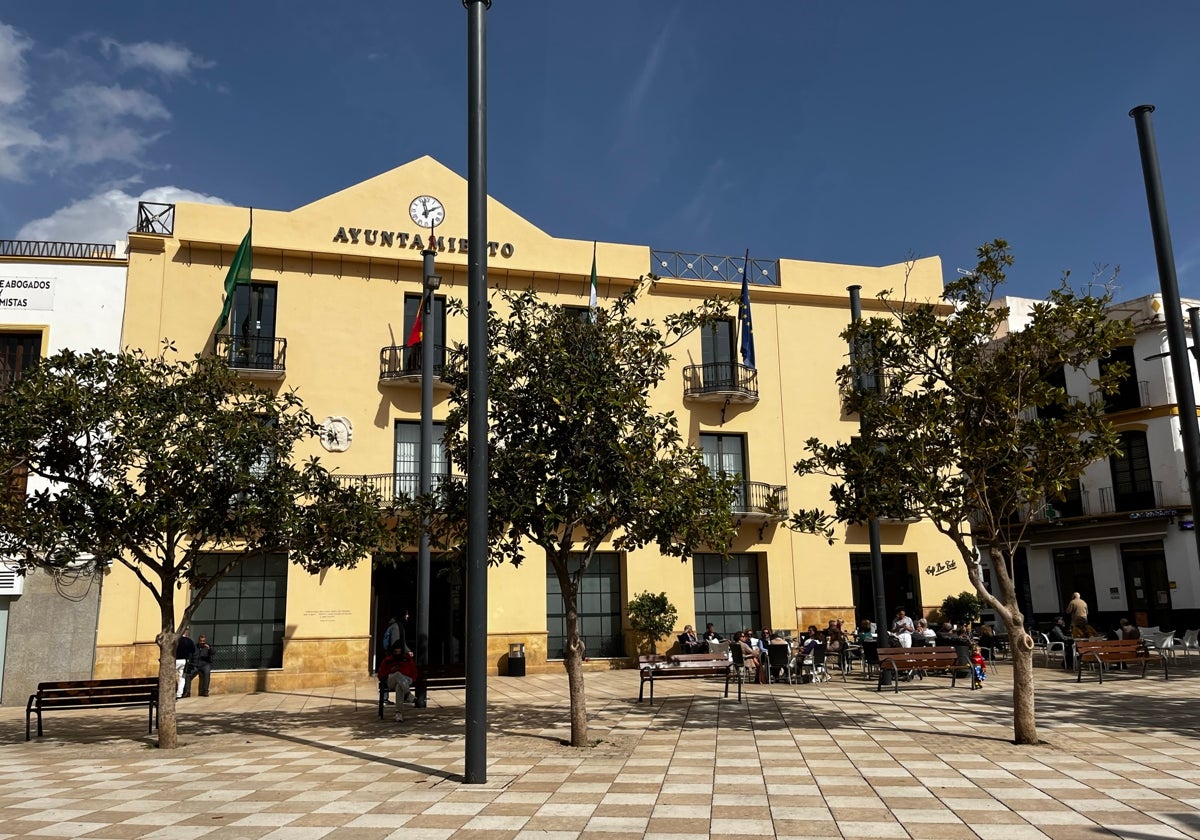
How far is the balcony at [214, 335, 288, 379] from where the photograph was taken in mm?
20453

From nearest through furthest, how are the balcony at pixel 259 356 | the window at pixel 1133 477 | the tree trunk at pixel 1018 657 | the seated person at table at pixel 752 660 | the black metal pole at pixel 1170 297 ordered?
1. the tree trunk at pixel 1018 657
2. the black metal pole at pixel 1170 297
3. the seated person at table at pixel 752 660
4. the balcony at pixel 259 356
5. the window at pixel 1133 477

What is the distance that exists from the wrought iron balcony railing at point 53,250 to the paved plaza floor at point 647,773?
1071cm

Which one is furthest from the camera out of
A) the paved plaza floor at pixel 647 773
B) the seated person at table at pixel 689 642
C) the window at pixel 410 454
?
the window at pixel 410 454

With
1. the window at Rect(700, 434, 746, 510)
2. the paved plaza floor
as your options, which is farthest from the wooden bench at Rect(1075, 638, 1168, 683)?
the window at Rect(700, 434, 746, 510)

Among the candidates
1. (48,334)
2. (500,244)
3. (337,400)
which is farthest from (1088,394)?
(48,334)

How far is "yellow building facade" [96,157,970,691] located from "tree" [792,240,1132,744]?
9907 mm

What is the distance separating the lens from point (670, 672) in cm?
1453

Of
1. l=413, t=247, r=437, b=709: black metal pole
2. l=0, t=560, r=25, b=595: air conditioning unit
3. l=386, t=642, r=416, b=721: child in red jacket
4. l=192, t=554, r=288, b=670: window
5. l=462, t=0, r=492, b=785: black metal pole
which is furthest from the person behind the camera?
l=192, t=554, r=288, b=670: window

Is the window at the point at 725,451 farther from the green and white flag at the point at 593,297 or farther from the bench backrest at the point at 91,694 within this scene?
the bench backrest at the point at 91,694

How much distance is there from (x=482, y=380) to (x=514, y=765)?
4.18m

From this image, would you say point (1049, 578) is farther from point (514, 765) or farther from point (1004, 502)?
point (514, 765)

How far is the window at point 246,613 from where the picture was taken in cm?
2027

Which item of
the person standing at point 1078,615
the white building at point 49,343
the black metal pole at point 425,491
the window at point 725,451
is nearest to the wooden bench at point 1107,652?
the person standing at point 1078,615

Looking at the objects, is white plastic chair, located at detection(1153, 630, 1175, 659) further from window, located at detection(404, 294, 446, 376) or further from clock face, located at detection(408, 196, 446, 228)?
clock face, located at detection(408, 196, 446, 228)
